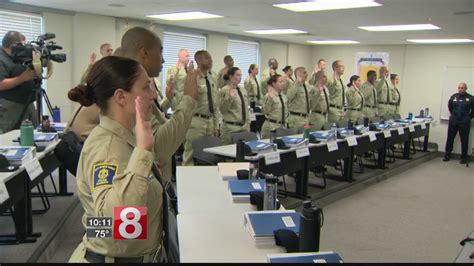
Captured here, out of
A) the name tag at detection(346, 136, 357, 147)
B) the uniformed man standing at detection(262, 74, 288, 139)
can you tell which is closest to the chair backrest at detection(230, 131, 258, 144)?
the uniformed man standing at detection(262, 74, 288, 139)

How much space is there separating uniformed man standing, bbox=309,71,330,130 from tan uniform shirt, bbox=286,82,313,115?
208 millimetres

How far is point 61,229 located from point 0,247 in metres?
0.56

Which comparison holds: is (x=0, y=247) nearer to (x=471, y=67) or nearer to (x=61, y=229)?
(x=61, y=229)

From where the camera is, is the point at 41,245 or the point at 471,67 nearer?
the point at 41,245

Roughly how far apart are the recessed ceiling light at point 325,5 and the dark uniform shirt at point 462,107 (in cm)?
503

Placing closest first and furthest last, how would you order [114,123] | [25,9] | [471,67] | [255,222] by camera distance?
[114,123]
[255,222]
[25,9]
[471,67]

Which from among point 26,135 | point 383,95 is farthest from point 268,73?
point 26,135

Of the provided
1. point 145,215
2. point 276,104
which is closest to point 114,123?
point 145,215

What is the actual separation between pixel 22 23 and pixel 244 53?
17.2 ft

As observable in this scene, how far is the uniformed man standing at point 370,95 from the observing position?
866 centimetres

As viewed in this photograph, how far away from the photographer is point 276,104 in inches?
245

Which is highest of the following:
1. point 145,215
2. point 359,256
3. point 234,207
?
point 145,215

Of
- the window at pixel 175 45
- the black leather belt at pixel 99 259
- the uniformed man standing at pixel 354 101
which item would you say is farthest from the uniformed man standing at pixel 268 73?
the black leather belt at pixel 99 259

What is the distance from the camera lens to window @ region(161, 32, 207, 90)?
8.39m
